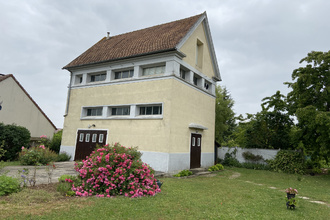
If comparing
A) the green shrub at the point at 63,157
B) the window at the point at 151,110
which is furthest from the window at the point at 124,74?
the green shrub at the point at 63,157

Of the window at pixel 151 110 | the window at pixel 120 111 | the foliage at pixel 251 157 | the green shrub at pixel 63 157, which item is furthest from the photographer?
the foliage at pixel 251 157

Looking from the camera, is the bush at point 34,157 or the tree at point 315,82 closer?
the bush at point 34,157

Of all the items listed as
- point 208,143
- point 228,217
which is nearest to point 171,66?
point 208,143

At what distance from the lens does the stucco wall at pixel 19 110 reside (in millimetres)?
21906

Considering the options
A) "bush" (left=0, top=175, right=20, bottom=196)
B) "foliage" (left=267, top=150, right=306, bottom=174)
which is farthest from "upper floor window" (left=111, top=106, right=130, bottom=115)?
"foliage" (left=267, top=150, right=306, bottom=174)

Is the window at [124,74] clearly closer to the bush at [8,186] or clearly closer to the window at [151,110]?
the window at [151,110]

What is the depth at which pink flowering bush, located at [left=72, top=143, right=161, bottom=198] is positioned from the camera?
24.2 ft

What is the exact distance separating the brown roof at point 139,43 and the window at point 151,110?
3.55 metres

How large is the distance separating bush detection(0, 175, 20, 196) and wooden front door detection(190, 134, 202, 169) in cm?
1093

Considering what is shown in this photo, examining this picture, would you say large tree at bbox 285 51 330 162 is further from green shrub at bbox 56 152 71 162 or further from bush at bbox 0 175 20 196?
green shrub at bbox 56 152 71 162

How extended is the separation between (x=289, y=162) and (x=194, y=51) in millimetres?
11176

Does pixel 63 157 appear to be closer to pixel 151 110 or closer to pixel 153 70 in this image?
pixel 151 110

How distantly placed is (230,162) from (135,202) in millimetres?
15502

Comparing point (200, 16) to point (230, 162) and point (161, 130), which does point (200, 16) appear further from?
point (230, 162)
